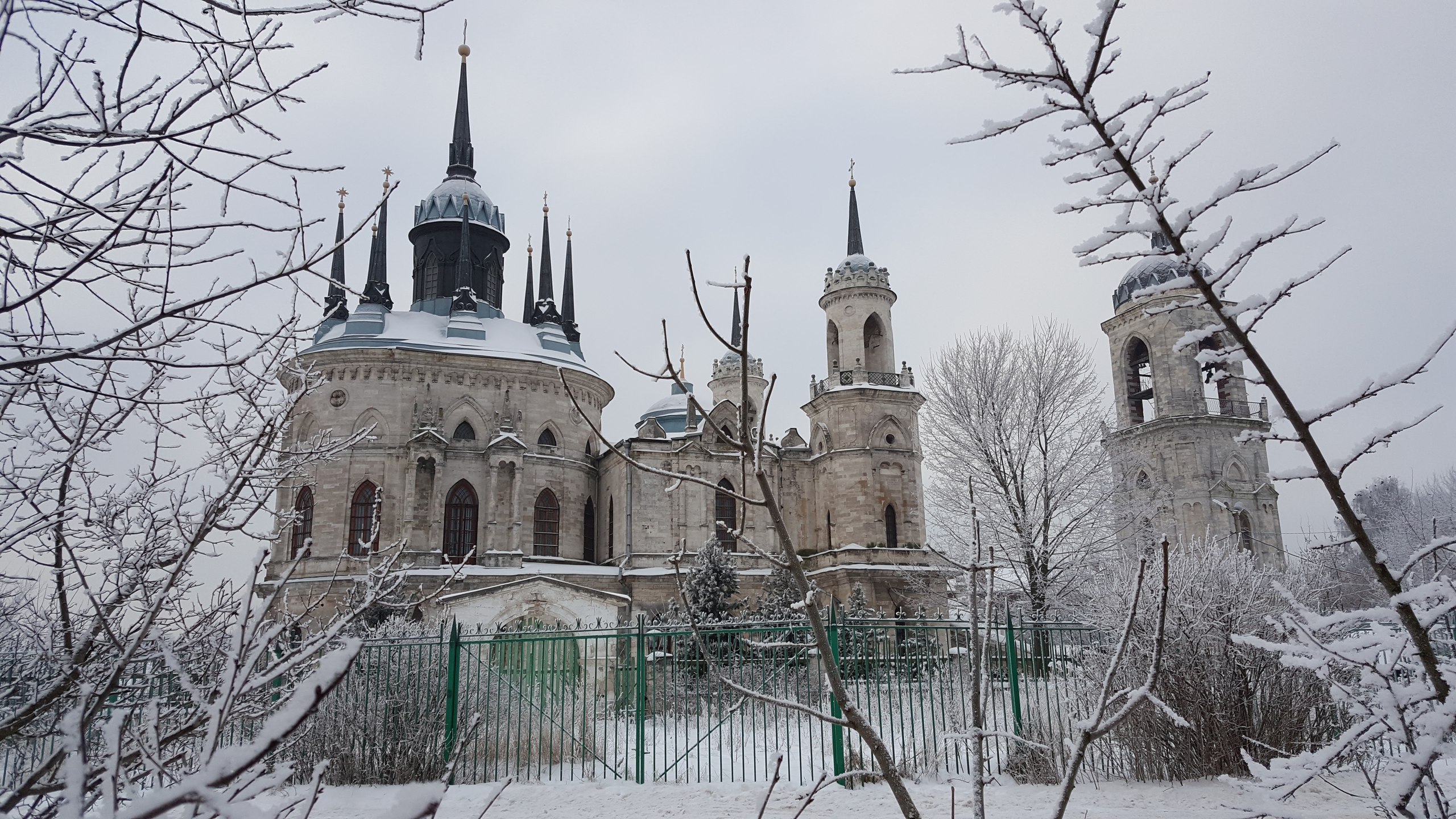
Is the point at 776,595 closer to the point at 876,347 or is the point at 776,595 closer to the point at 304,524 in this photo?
the point at 876,347

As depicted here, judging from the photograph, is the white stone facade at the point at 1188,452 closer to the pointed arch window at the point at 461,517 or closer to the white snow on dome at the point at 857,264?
the white snow on dome at the point at 857,264

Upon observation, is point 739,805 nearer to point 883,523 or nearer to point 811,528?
point 883,523

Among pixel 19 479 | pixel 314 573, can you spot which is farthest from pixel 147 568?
pixel 314 573

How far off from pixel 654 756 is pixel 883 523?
1805 cm

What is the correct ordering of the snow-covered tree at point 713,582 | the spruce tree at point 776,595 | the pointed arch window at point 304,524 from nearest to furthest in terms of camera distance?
the spruce tree at point 776,595
the snow-covered tree at point 713,582
the pointed arch window at point 304,524

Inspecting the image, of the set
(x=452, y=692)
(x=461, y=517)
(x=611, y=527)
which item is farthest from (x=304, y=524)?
(x=452, y=692)

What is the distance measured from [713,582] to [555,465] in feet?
30.6

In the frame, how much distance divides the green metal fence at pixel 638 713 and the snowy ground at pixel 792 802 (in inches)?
11.9

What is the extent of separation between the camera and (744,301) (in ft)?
6.14

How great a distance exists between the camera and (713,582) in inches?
848

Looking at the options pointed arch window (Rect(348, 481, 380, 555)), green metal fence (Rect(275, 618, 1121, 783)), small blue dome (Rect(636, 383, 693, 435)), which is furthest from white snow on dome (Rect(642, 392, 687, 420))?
green metal fence (Rect(275, 618, 1121, 783))

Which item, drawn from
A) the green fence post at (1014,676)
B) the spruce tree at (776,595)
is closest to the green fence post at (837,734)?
the green fence post at (1014,676)

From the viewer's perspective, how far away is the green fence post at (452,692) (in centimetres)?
1043

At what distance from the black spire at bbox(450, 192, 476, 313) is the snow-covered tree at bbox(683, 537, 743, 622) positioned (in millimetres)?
13146
